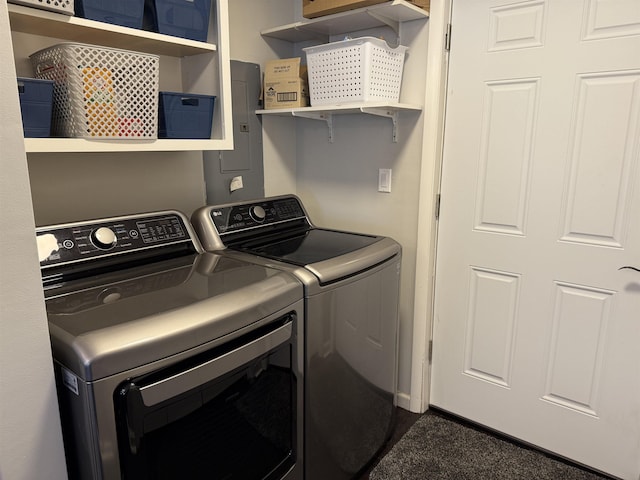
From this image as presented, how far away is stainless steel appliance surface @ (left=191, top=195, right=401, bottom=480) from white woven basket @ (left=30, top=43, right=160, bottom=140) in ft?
1.69

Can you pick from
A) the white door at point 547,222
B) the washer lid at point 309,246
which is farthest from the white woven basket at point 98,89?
the white door at point 547,222

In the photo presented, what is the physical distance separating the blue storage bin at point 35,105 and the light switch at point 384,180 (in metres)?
1.49

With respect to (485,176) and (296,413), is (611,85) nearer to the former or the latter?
(485,176)

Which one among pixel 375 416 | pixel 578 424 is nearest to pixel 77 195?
pixel 375 416

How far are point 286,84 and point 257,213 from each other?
2.14 feet

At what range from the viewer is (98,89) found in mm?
1341

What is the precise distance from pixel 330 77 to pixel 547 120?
92 cm

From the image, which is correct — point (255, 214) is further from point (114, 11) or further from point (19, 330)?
point (19, 330)

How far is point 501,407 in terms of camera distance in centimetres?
219

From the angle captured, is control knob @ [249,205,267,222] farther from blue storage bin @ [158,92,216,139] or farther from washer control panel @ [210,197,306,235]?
blue storage bin @ [158,92,216,139]

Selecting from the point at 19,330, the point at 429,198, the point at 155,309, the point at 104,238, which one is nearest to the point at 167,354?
the point at 155,309

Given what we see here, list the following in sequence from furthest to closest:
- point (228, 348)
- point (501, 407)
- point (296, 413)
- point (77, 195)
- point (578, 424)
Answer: point (501, 407)
point (578, 424)
point (77, 195)
point (296, 413)
point (228, 348)

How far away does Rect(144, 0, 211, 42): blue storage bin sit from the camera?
152 cm

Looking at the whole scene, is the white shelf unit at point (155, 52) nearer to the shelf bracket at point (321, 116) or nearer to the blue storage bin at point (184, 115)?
the blue storage bin at point (184, 115)
